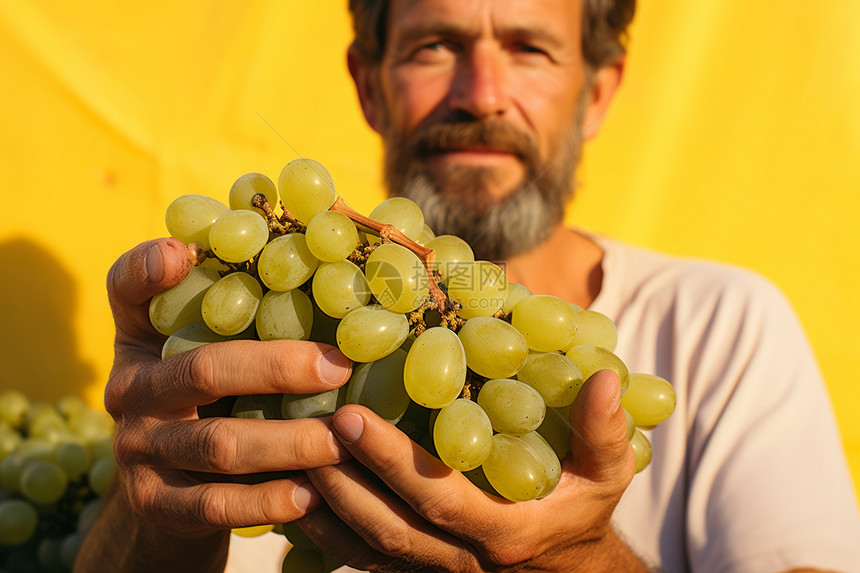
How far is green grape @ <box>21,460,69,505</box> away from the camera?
1.10 meters

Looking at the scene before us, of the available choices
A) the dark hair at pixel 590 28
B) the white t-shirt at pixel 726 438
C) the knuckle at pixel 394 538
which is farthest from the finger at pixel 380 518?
the dark hair at pixel 590 28

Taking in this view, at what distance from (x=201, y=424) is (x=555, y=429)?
1.16ft

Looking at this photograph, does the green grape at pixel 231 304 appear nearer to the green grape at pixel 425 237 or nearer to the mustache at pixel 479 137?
the green grape at pixel 425 237

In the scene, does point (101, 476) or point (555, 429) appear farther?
point (101, 476)

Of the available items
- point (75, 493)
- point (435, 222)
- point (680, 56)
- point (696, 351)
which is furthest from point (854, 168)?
point (75, 493)

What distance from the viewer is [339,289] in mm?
506

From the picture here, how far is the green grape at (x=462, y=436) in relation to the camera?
0.49m

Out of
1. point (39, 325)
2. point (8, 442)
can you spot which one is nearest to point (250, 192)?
point (8, 442)

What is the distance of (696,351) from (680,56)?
123cm

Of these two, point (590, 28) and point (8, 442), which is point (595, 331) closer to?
point (590, 28)

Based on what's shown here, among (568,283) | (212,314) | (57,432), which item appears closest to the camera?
(212,314)

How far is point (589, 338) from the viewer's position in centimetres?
65

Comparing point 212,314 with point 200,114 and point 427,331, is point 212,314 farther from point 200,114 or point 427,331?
point 200,114

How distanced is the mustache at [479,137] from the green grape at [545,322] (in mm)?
809
